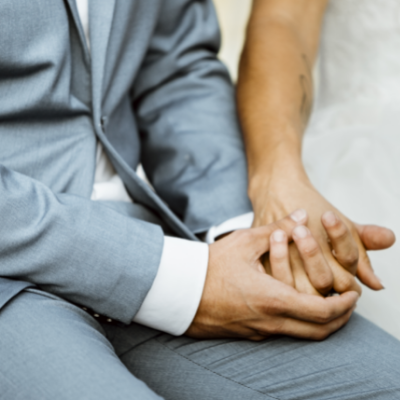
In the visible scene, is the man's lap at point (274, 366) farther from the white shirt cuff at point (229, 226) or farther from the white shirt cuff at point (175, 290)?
the white shirt cuff at point (229, 226)

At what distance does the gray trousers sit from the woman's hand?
7 centimetres

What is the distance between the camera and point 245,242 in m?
0.62

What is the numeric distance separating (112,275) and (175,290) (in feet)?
0.26

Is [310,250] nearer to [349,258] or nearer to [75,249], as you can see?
[349,258]

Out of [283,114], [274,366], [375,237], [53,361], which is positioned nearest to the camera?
[53,361]

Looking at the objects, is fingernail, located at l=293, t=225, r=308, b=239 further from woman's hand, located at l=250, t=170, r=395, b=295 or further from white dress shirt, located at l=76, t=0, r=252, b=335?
white dress shirt, located at l=76, t=0, r=252, b=335

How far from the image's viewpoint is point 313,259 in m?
0.60

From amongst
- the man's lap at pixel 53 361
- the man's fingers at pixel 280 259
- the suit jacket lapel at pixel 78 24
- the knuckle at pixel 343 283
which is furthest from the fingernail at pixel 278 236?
the suit jacket lapel at pixel 78 24

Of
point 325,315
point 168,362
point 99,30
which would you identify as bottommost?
point 168,362

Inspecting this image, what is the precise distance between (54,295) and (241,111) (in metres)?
0.47

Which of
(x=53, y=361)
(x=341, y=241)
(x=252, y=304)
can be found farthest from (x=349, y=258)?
(x=53, y=361)

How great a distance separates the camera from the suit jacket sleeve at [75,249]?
53 cm

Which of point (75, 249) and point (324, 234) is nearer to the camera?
point (75, 249)

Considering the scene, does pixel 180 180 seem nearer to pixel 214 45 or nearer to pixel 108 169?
pixel 108 169
